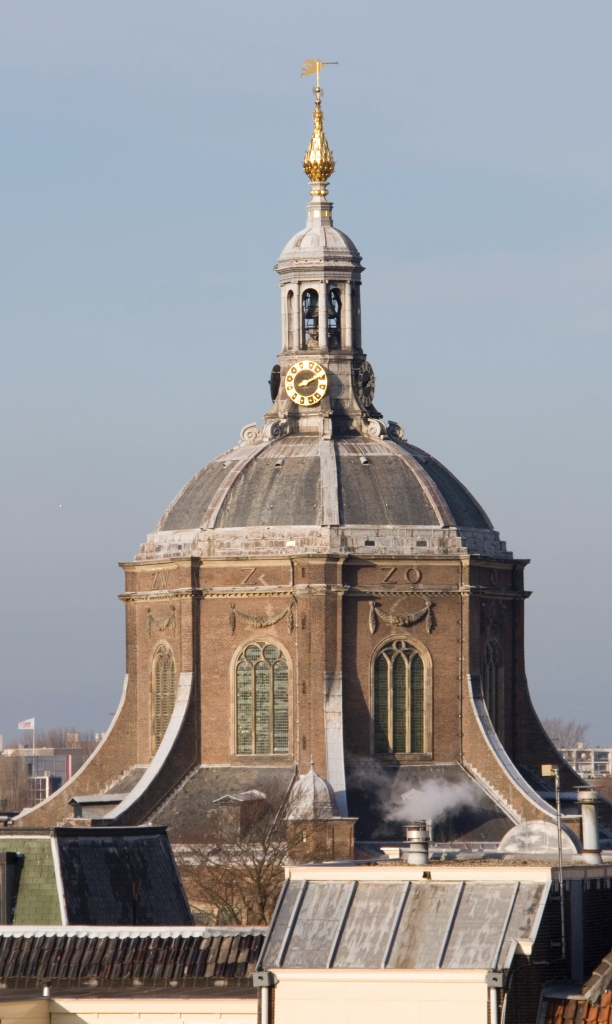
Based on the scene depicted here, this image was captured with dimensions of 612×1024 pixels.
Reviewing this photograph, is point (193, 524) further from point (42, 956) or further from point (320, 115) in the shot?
point (42, 956)

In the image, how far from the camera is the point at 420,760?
10269 cm

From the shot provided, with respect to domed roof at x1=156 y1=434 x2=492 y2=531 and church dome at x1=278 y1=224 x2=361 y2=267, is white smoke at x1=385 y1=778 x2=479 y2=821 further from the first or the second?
church dome at x1=278 y1=224 x2=361 y2=267

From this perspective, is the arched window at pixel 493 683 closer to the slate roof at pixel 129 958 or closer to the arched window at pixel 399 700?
the arched window at pixel 399 700

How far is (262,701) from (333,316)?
15.1 metres

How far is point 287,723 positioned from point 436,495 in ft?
31.0

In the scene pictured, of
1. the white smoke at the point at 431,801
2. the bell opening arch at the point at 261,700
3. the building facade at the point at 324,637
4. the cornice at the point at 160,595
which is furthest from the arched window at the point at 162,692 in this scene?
the white smoke at the point at 431,801

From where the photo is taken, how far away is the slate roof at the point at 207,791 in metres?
99.8

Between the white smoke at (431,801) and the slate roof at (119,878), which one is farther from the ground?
the white smoke at (431,801)

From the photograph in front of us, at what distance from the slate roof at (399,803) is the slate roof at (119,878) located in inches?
1012

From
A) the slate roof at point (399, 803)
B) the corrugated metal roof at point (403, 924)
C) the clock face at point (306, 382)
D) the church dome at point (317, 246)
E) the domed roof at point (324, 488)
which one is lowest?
the corrugated metal roof at point (403, 924)

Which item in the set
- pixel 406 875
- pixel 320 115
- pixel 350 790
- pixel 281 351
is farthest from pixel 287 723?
pixel 406 875

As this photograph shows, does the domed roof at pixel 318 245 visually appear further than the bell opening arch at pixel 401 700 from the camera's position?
Yes

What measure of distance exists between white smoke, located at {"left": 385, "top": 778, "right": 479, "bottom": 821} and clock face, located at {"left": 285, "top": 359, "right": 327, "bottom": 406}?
15.0 meters

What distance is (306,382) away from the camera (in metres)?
108
